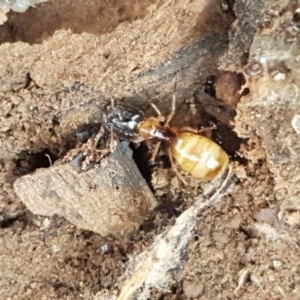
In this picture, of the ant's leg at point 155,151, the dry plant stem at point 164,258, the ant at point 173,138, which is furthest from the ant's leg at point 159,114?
the dry plant stem at point 164,258

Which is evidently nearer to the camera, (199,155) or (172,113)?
(199,155)

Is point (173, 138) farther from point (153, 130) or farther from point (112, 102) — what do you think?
point (112, 102)

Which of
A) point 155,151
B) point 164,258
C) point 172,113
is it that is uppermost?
point 172,113

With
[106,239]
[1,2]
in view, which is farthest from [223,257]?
[1,2]

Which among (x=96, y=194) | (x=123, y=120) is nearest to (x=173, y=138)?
(x=123, y=120)

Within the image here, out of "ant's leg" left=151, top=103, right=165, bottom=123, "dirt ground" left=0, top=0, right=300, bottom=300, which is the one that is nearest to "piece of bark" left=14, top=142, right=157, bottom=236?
"dirt ground" left=0, top=0, right=300, bottom=300

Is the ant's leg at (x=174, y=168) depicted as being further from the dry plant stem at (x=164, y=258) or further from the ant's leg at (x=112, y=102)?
the ant's leg at (x=112, y=102)
